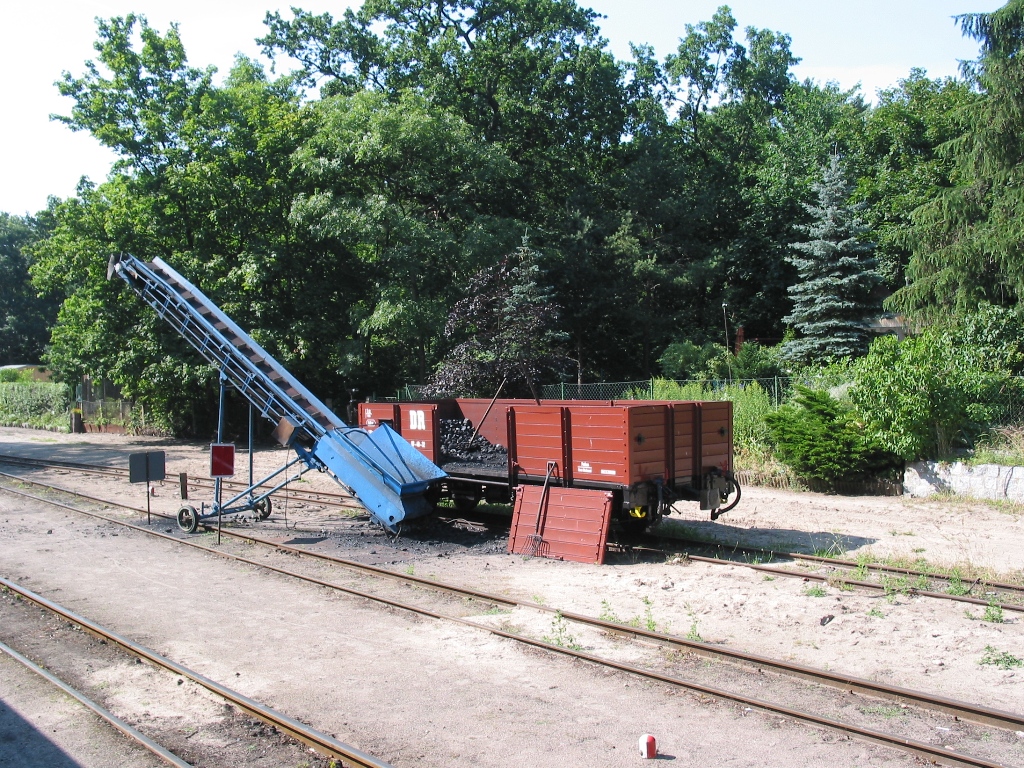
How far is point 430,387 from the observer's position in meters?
25.7

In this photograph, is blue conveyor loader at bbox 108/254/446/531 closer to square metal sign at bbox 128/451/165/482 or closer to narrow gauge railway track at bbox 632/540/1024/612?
square metal sign at bbox 128/451/165/482

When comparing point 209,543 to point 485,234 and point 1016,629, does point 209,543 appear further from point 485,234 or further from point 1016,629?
point 485,234

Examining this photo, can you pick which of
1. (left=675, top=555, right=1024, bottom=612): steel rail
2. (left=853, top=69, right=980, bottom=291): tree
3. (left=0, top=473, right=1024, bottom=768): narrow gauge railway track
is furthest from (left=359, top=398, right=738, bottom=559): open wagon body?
(left=853, top=69, right=980, bottom=291): tree

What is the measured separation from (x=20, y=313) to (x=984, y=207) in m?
77.3

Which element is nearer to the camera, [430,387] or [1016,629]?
[1016,629]

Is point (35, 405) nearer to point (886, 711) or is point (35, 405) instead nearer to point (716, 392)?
point (716, 392)

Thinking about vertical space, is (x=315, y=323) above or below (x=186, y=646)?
above

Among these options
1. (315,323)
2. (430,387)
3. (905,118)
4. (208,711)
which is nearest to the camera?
(208,711)

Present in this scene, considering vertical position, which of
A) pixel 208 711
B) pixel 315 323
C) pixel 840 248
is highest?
pixel 840 248

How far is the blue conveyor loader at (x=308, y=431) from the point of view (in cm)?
1273

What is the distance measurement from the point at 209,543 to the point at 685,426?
7.61 metres

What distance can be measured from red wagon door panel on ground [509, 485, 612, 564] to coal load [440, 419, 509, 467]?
1.77 meters

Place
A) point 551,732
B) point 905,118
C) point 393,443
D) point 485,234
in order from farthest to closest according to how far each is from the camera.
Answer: point 905,118, point 485,234, point 393,443, point 551,732

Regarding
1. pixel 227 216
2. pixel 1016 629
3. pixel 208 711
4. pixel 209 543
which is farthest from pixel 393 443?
pixel 227 216
